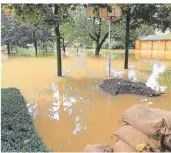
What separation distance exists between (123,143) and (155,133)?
57cm

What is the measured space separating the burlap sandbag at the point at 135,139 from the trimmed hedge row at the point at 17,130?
115 centimetres

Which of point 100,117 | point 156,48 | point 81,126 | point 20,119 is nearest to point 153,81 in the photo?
point 100,117

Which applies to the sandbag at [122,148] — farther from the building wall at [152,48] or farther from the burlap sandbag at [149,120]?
the building wall at [152,48]

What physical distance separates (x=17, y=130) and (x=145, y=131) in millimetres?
1971

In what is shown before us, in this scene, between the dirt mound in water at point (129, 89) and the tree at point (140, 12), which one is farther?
the tree at point (140, 12)

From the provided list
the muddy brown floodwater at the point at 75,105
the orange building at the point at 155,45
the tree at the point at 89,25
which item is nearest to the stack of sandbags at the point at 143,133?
the muddy brown floodwater at the point at 75,105

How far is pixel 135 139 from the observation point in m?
3.68

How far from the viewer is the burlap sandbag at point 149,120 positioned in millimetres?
3434

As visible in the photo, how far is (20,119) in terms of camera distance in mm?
4730

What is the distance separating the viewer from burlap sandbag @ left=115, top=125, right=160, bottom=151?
3.47m

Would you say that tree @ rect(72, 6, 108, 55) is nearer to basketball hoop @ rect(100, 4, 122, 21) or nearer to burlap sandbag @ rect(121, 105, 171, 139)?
basketball hoop @ rect(100, 4, 122, 21)

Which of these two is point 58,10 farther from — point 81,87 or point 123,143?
point 123,143

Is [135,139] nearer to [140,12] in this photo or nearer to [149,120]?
[149,120]

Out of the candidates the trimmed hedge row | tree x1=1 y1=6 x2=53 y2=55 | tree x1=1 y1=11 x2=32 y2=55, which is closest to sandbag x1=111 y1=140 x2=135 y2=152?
the trimmed hedge row
